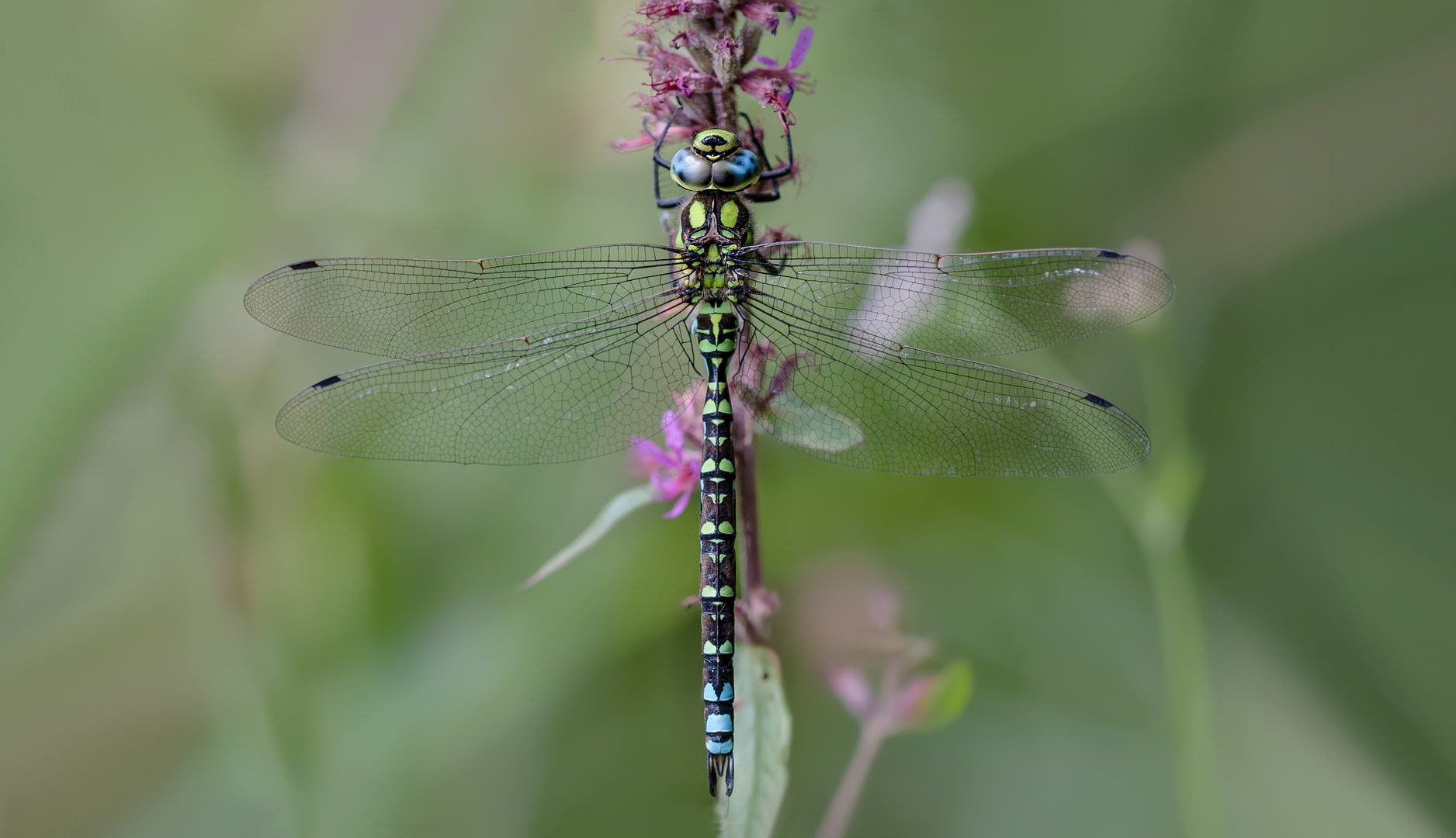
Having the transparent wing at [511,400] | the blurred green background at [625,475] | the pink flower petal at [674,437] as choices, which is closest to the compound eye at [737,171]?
the transparent wing at [511,400]

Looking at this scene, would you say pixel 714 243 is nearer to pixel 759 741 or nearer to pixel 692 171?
pixel 692 171

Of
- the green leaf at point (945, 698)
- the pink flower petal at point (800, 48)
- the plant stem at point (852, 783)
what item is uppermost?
the pink flower petal at point (800, 48)

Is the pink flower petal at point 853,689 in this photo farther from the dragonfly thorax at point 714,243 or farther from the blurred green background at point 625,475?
the dragonfly thorax at point 714,243

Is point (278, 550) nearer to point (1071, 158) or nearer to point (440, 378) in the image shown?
point (440, 378)

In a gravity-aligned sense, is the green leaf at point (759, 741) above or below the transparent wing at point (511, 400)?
below

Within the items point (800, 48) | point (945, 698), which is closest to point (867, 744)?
point (945, 698)

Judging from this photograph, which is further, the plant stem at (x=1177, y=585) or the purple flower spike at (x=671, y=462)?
the plant stem at (x=1177, y=585)

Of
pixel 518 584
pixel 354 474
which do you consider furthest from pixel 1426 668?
pixel 354 474

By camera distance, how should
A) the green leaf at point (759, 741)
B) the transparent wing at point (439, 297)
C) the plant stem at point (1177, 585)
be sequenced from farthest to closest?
the plant stem at point (1177, 585) < the transparent wing at point (439, 297) < the green leaf at point (759, 741)

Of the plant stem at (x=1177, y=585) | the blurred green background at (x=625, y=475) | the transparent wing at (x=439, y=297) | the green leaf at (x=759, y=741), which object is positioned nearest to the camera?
the green leaf at (x=759, y=741)
